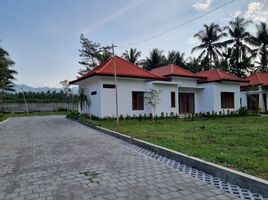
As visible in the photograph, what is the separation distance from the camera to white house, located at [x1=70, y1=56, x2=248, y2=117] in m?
18.1

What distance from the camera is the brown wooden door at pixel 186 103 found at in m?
22.9

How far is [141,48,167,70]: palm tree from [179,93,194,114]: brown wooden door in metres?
15.6

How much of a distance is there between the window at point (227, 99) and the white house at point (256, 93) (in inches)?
135

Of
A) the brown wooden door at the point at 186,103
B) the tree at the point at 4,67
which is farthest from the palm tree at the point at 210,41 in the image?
the tree at the point at 4,67

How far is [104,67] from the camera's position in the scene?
18.7 metres

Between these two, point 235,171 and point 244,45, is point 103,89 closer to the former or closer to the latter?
point 235,171

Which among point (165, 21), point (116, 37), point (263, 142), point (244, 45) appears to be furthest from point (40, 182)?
point (244, 45)

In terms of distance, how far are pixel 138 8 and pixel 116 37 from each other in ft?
12.6

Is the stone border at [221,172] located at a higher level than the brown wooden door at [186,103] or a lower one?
lower

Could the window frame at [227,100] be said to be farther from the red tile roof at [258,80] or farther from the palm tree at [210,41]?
the palm tree at [210,41]

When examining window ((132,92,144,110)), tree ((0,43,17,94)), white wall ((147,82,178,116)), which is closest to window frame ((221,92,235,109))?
white wall ((147,82,178,116))

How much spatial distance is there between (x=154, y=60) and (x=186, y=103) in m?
16.3

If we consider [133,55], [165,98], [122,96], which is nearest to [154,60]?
[133,55]

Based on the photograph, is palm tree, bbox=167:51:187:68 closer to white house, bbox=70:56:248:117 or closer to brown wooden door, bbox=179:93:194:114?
white house, bbox=70:56:248:117
